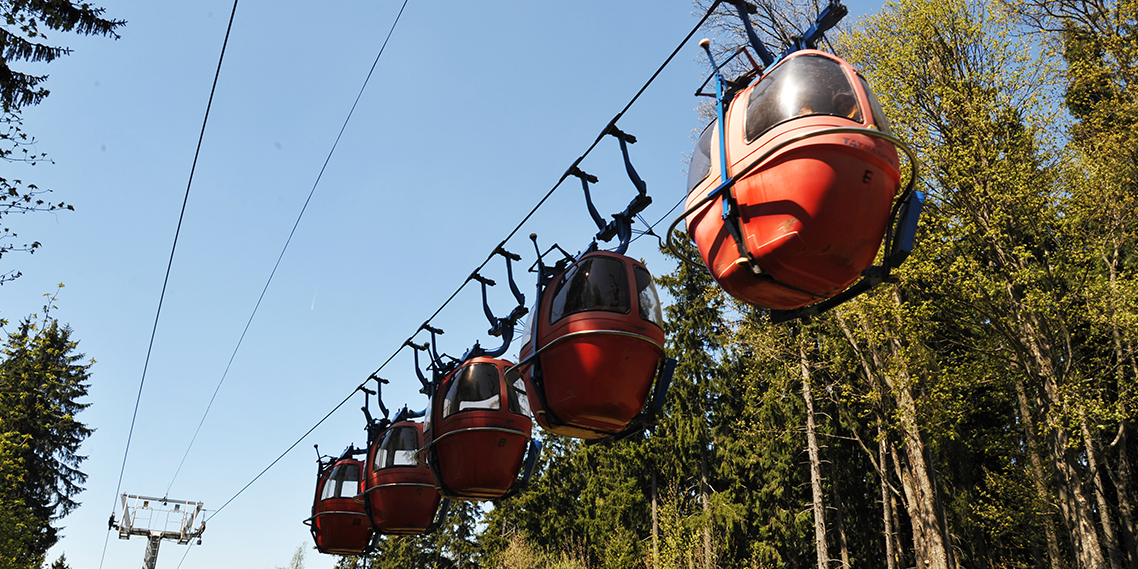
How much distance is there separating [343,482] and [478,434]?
22.9 feet

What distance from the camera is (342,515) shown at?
14.8m

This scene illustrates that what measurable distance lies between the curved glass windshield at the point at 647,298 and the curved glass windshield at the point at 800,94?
2.42 meters

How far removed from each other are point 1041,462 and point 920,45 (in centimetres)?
1483

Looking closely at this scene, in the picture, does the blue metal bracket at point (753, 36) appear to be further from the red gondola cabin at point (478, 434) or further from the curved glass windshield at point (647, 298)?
the red gondola cabin at point (478, 434)

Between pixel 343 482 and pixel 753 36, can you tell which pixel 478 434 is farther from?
pixel 343 482

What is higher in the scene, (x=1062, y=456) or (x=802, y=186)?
(x=1062, y=456)

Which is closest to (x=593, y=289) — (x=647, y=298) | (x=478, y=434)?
(x=647, y=298)

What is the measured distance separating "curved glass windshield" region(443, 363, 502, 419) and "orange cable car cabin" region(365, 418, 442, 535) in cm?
291

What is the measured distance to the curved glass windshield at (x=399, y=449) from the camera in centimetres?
1241

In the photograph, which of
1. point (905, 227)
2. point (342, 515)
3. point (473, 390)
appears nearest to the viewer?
point (905, 227)

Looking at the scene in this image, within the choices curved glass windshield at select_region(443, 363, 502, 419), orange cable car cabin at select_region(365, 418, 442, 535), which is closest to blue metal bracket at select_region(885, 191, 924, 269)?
curved glass windshield at select_region(443, 363, 502, 419)

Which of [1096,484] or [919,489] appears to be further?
[919,489]

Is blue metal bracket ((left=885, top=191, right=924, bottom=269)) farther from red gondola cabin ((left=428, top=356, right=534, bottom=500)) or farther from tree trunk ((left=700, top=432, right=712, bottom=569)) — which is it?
tree trunk ((left=700, top=432, right=712, bottom=569))

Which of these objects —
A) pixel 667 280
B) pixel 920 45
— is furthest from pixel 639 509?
pixel 920 45
